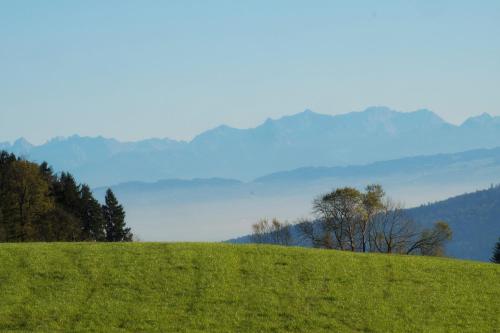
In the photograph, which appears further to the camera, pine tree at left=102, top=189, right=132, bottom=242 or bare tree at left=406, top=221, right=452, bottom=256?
pine tree at left=102, top=189, right=132, bottom=242

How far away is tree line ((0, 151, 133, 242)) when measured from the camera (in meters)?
96.8

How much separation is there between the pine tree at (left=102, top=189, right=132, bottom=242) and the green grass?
83.1 m

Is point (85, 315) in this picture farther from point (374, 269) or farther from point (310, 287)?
point (374, 269)

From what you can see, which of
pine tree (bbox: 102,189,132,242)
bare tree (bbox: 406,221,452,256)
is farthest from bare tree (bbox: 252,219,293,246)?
bare tree (bbox: 406,221,452,256)

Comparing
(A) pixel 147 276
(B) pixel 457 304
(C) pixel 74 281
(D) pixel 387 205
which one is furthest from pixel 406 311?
(D) pixel 387 205

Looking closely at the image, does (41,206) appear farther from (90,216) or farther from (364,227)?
(364,227)

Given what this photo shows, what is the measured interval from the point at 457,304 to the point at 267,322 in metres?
11.8

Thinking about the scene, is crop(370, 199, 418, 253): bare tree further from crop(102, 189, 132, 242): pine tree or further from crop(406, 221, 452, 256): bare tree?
crop(102, 189, 132, 242): pine tree

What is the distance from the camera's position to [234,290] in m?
Result: 41.5

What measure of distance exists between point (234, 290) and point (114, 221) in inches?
3818

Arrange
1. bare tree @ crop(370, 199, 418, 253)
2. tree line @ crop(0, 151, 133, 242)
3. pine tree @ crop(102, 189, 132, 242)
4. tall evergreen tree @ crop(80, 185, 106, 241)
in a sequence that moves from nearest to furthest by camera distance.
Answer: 1. bare tree @ crop(370, 199, 418, 253)
2. tree line @ crop(0, 151, 133, 242)
3. tall evergreen tree @ crop(80, 185, 106, 241)
4. pine tree @ crop(102, 189, 132, 242)

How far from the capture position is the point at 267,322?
3659 centimetres

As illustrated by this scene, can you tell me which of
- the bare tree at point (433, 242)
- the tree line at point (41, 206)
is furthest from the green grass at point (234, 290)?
the tree line at point (41, 206)

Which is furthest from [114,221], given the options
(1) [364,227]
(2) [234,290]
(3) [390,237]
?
(2) [234,290]
